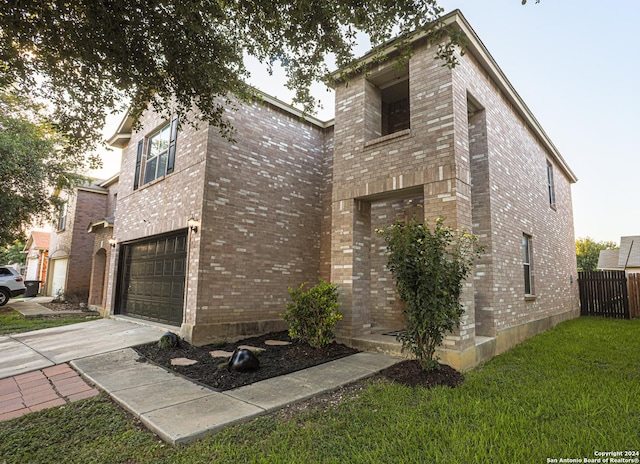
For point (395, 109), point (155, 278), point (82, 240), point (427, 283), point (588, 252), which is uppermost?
point (395, 109)

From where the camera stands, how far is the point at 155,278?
9.28m

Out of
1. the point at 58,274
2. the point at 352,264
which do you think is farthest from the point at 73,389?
the point at 58,274

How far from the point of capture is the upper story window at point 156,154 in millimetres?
9367

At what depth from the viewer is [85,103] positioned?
17.7ft

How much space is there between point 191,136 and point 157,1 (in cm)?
478

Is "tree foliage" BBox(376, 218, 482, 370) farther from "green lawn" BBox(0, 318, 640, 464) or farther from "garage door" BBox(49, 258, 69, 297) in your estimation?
"garage door" BBox(49, 258, 69, 297)

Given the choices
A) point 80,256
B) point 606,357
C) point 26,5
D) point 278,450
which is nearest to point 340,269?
point 278,450

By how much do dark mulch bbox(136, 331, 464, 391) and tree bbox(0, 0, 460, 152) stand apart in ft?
13.0

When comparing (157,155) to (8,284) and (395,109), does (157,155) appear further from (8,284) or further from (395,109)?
(8,284)

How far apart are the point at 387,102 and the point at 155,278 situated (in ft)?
25.5

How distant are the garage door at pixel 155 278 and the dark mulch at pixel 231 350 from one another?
70.9 inches

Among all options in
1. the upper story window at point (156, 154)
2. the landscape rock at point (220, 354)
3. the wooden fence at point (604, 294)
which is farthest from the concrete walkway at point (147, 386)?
the wooden fence at point (604, 294)

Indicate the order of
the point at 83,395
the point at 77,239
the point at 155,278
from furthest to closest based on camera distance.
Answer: the point at 77,239, the point at 155,278, the point at 83,395

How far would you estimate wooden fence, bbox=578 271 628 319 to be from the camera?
40.8ft
